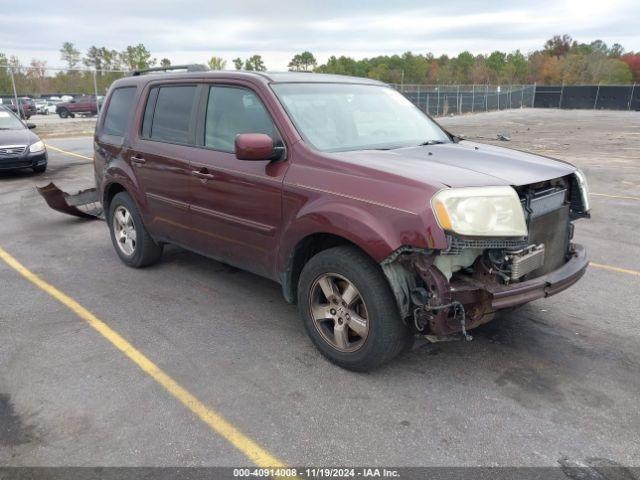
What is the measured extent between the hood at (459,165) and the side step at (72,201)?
5.13 m

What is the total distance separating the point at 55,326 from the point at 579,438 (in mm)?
3790

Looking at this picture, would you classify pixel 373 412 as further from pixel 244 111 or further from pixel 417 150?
pixel 244 111

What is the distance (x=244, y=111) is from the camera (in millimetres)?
4199

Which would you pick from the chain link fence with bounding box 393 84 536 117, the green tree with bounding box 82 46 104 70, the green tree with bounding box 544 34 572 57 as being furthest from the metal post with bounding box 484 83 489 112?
the green tree with bounding box 544 34 572 57

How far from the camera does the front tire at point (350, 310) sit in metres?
3.26

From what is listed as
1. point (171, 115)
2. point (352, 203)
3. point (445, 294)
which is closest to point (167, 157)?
point (171, 115)

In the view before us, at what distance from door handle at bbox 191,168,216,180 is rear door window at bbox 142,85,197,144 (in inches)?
11.9

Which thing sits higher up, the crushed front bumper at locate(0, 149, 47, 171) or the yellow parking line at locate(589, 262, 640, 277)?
the crushed front bumper at locate(0, 149, 47, 171)

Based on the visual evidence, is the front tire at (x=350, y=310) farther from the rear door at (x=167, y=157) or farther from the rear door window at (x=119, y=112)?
the rear door window at (x=119, y=112)

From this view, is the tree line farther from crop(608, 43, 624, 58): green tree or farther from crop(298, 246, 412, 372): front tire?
crop(298, 246, 412, 372): front tire

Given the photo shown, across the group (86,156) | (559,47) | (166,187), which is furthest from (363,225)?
(559,47)

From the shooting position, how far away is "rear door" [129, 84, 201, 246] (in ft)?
15.2

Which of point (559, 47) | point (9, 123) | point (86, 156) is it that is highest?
point (559, 47)

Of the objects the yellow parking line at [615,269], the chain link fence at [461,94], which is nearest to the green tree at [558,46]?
the chain link fence at [461,94]
